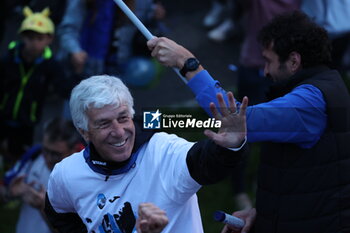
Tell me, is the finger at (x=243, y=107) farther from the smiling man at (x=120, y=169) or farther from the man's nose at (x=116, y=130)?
the man's nose at (x=116, y=130)

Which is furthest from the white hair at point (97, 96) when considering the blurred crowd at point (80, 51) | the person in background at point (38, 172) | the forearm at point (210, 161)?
the blurred crowd at point (80, 51)

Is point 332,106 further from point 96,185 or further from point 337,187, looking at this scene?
point 96,185

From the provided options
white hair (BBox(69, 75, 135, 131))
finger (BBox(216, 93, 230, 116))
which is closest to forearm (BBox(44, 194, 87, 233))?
white hair (BBox(69, 75, 135, 131))

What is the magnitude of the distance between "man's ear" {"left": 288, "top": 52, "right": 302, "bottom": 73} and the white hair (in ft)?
2.74

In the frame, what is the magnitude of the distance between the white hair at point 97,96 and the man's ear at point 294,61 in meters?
0.84

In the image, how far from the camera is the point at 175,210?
3.14m

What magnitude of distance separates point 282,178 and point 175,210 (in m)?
0.54

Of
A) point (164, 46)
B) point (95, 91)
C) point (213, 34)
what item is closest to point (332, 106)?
point (164, 46)

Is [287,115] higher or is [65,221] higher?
[65,221]

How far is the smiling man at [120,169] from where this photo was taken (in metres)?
3.12

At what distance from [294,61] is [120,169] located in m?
1.03

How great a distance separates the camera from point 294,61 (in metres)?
3.55

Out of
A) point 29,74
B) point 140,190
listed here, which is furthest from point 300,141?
point 29,74

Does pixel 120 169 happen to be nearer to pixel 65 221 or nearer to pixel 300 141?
pixel 65 221
